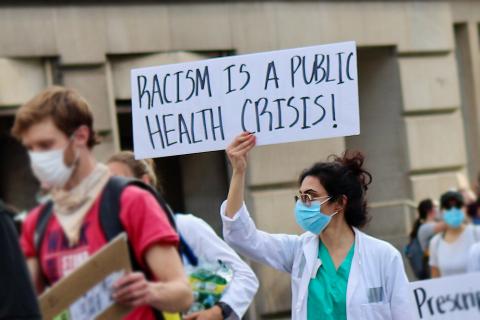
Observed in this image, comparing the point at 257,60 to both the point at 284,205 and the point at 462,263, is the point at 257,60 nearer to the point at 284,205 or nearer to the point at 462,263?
the point at 462,263

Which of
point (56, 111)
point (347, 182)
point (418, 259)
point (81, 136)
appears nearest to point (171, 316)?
point (81, 136)

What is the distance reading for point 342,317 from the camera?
5.88 meters

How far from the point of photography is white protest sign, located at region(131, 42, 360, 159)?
5816mm

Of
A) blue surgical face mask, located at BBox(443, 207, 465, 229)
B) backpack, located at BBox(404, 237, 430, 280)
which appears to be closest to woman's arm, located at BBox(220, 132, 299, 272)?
blue surgical face mask, located at BBox(443, 207, 465, 229)

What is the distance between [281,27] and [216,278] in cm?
785

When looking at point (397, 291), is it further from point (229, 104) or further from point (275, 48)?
point (275, 48)

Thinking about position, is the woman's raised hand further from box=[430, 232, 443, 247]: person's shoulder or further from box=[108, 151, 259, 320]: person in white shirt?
box=[430, 232, 443, 247]: person's shoulder

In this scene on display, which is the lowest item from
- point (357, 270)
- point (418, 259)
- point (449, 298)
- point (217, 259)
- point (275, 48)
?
point (418, 259)

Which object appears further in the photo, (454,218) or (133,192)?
(454,218)

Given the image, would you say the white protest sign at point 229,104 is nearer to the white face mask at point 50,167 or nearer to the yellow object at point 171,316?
the yellow object at point 171,316

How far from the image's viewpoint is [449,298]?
7.50m

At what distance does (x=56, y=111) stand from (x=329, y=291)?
2.20 m

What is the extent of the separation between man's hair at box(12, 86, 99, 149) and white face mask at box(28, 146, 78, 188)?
85 millimetres

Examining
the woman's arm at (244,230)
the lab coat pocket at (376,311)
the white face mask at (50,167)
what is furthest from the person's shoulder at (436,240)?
the white face mask at (50,167)
